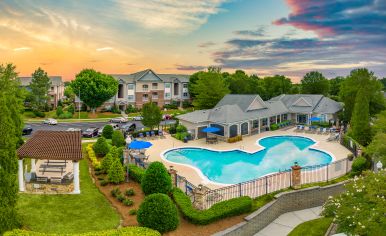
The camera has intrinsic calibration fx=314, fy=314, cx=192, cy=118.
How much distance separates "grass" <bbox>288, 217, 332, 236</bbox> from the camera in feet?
49.7

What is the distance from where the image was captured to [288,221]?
1695 centimetres

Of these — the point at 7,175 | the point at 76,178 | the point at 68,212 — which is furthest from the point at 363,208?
the point at 76,178

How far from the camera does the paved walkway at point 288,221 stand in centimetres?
1573

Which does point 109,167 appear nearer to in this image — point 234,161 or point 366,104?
point 234,161

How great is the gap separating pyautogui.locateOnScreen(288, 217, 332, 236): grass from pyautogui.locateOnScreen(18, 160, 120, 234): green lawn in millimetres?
8927

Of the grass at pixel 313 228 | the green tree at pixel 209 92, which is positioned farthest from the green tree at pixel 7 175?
the green tree at pixel 209 92

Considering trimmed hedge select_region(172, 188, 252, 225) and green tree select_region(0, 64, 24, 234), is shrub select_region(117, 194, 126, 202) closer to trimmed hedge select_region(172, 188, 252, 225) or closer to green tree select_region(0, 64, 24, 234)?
trimmed hedge select_region(172, 188, 252, 225)

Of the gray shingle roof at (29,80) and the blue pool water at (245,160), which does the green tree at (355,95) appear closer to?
the blue pool water at (245,160)

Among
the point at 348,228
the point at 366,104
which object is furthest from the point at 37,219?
the point at 366,104

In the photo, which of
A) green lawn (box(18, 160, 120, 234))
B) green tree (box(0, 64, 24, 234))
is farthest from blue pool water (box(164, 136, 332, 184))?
green tree (box(0, 64, 24, 234))

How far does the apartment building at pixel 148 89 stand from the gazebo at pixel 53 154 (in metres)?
50.5

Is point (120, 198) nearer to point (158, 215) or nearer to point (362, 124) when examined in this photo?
point (158, 215)

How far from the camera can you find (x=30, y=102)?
6819 cm

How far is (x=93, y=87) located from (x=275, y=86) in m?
42.4
